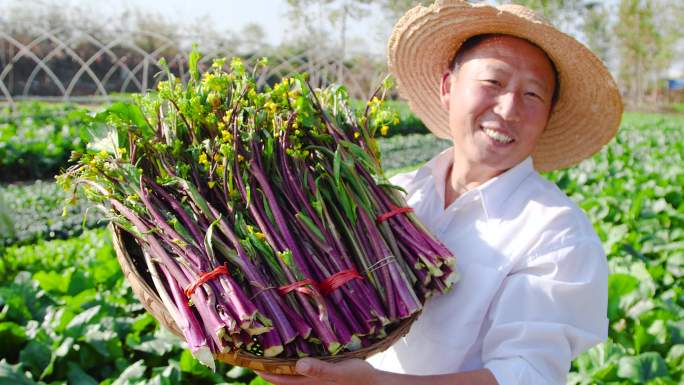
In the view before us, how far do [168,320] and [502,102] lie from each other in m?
1.08

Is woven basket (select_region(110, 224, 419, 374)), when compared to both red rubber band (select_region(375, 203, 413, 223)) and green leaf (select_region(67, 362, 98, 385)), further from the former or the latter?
green leaf (select_region(67, 362, 98, 385))

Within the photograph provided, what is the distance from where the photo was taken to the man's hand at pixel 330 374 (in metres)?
1.42

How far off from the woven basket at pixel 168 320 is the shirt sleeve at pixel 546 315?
8.9 inches

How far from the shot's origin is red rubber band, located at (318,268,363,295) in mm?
1541

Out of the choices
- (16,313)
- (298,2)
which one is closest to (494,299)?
(16,313)

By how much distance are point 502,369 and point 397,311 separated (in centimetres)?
29

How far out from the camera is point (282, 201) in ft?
5.57

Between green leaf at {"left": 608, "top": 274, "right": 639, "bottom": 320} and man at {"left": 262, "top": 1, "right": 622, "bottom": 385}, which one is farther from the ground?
man at {"left": 262, "top": 1, "right": 622, "bottom": 385}

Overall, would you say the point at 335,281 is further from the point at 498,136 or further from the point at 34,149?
the point at 34,149

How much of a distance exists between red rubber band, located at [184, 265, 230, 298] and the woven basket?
11 cm

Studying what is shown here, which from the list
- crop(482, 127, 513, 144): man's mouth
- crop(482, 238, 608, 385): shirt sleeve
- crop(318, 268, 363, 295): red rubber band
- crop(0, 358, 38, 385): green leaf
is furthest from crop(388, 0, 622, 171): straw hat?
crop(0, 358, 38, 385): green leaf

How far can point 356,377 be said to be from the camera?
4.86 feet

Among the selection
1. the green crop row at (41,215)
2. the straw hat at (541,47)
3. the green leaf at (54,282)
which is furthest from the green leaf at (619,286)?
the green crop row at (41,215)

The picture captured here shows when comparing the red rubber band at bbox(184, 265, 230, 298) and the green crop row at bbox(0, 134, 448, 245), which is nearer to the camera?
the red rubber band at bbox(184, 265, 230, 298)
